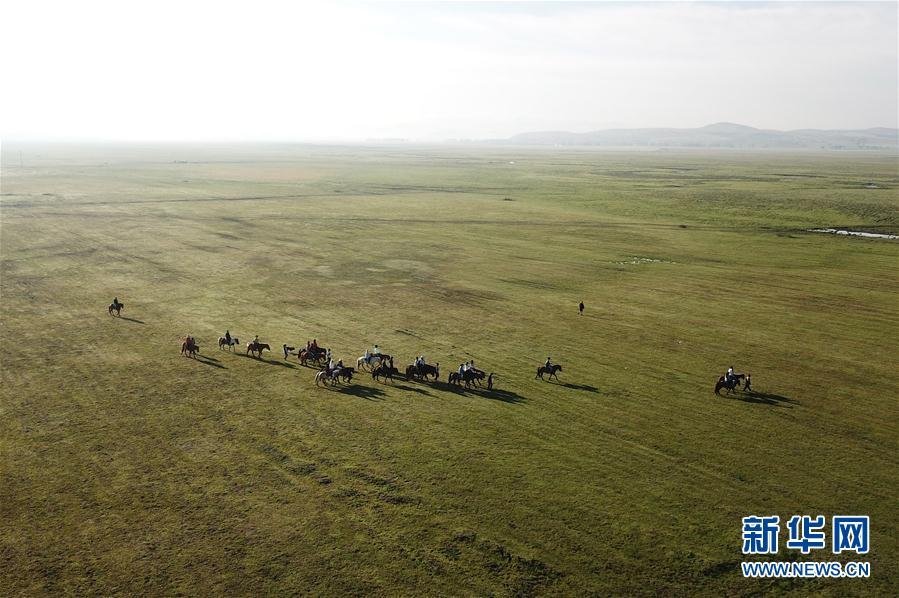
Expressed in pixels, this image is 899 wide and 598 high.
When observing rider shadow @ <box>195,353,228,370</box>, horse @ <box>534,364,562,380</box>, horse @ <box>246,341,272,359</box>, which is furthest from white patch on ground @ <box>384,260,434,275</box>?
horse @ <box>534,364,562,380</box>

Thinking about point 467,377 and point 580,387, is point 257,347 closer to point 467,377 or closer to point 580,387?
point 467,377

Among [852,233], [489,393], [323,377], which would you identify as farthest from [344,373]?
[852,233]

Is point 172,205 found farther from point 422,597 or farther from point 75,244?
point 422,597

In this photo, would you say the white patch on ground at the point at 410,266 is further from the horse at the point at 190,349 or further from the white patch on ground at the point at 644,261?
the horse at the point at 190,349

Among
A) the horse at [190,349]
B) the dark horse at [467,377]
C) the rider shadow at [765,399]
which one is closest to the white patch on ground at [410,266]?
the horse at [190,349]

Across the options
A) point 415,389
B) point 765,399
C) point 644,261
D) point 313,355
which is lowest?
point 765,399

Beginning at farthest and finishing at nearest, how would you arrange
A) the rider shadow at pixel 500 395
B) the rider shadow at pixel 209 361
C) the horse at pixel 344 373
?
the rider shadow at pixel 209 361
the horse at pixel 344 373
the rider shadow at pixel 500 395

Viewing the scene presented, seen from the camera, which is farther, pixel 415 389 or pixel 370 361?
pixel 370 361

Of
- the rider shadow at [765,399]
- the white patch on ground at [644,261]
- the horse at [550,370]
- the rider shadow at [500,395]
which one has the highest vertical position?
the white patch on ground at [644,261]
